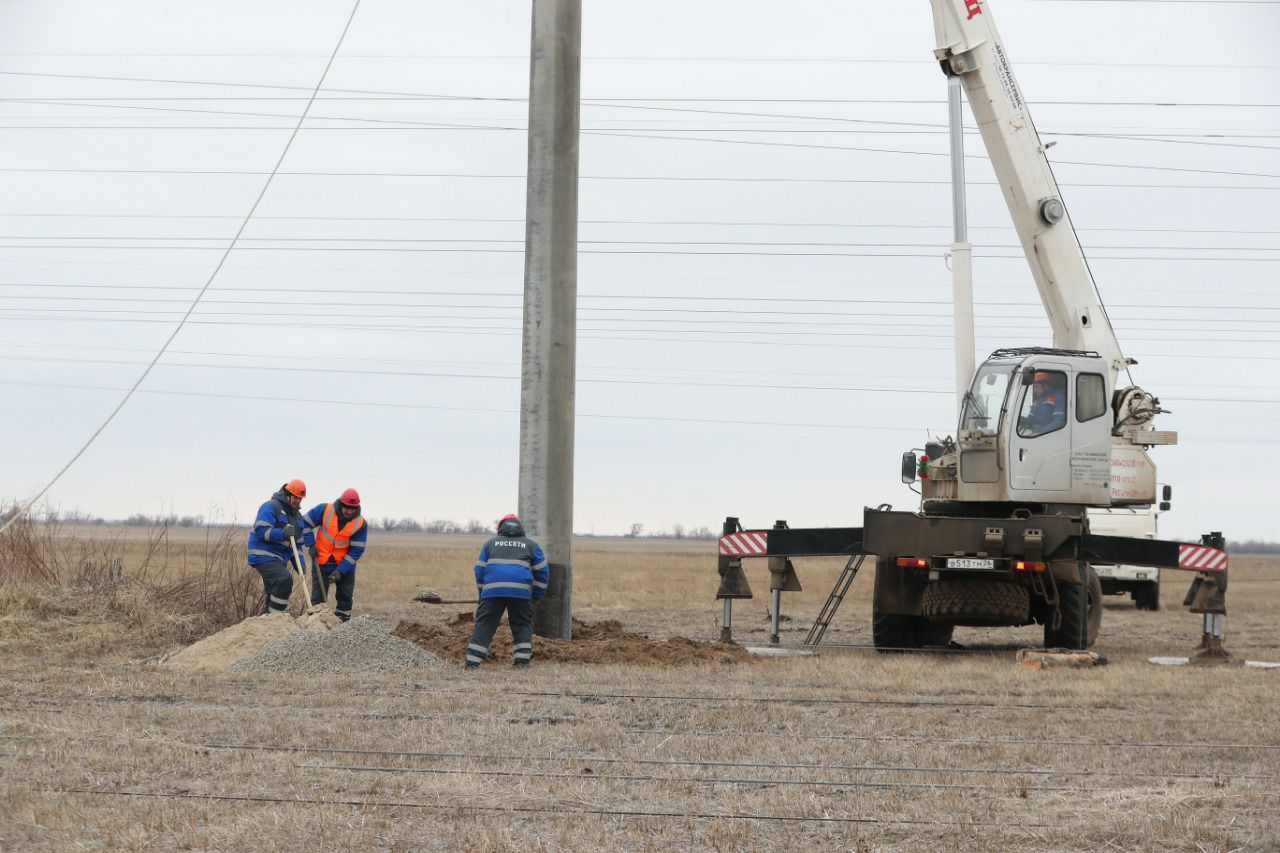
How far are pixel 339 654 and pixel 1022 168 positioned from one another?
A: 9.97m

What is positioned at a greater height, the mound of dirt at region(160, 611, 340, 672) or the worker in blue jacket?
the worker in blue jacket

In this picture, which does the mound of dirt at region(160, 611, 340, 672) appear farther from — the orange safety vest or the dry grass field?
the orange safety vest

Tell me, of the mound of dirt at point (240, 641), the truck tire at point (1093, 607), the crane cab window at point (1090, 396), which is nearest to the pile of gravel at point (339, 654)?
the mound of dirt at point (240, 641)

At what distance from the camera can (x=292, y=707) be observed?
10953 millimetres

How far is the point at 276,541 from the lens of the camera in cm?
1538

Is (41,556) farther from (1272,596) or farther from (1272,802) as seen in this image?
(1272,596)

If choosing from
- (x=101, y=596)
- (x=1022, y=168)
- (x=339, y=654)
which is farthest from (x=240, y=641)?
(x=1022, y=168)

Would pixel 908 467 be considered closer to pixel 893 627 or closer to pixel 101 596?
pixel 893 627

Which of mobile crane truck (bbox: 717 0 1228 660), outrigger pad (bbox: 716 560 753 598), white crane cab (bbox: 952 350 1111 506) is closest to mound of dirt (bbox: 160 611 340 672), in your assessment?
outrigger pad (bbox: 716 560 753 598)

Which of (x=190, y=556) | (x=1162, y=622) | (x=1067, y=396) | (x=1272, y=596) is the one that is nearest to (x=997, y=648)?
(x=1067, y=396)

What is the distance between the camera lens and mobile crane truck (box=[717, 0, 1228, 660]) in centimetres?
1603

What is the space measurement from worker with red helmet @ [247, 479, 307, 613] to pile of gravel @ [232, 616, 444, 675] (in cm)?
171

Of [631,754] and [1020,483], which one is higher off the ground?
[1020,483]

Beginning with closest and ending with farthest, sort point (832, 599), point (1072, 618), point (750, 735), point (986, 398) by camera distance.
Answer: point (750, 735), point (1072, 618), point (986, 398), point (832, 599)
